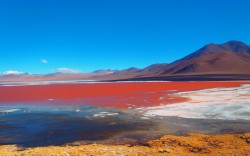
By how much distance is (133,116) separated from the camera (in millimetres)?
15086

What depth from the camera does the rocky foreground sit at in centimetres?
822

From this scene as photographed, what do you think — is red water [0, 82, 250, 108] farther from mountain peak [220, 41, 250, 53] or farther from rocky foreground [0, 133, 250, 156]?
mountain peak [220, 41, 250, 53]

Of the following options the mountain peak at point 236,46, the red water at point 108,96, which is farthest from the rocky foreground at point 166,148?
the mountain peak at point 236,46

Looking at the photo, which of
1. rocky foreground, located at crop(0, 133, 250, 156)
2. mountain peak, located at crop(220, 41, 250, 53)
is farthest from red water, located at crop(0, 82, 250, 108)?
mountain peak, located at crop(220, 41, 250, 53)

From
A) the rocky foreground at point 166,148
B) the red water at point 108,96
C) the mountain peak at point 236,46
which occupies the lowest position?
the rocky foreground at point 166,148

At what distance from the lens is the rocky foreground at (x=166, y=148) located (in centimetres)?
822

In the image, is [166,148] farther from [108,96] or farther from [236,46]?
[236,46]

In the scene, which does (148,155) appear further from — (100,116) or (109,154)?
(100,116)

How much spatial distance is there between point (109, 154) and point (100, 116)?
7392 mm

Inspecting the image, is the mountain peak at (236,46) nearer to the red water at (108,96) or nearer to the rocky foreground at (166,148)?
the red water at (108,96)

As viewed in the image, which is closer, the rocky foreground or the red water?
the rocky foreground

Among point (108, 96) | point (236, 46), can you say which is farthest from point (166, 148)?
point (236, 46)

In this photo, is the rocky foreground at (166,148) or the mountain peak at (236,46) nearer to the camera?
the rocky foreground at (166,148)

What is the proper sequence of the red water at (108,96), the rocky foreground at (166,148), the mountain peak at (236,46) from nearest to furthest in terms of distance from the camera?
the rocky foreground at (166,148), the red water at (108,96), the mountain peak at (236,46)
